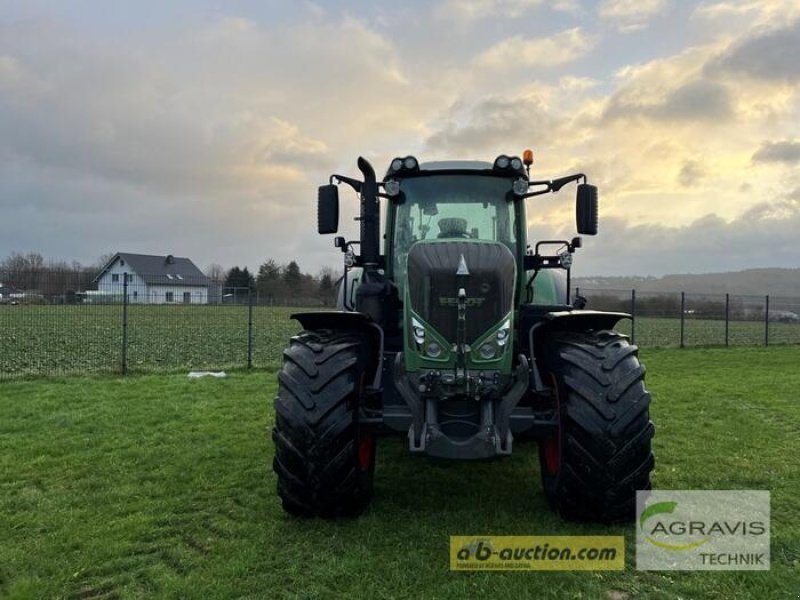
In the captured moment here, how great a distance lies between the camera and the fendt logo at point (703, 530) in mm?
3561

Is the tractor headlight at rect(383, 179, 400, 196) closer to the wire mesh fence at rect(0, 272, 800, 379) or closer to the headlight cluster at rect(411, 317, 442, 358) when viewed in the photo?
the headlight cluster at rect(411, 317, 442, 358)

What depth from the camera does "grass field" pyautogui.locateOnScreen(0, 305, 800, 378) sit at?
1183 centimetres

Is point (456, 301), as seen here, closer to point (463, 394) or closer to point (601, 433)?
point (463, 394)

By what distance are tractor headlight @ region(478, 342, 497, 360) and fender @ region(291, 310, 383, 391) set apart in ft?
2.71

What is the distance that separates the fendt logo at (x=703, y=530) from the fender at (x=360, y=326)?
80.9 inches

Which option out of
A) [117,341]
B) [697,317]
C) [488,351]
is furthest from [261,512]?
[697,317]

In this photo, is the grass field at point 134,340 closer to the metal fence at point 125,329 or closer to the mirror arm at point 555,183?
the metal fence at point 125,329

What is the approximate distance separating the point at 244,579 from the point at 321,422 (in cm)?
100

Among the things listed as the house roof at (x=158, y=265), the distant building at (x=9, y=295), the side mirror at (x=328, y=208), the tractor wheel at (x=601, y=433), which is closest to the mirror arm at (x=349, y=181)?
the side mirror at (x=328, y=208)

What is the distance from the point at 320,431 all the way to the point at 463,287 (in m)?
1.34

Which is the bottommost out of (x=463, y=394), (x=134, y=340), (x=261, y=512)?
(x=261, y=512)

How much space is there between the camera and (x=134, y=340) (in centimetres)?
1553

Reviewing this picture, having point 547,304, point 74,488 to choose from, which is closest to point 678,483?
point 547,304

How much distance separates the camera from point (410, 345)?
13.0ft
